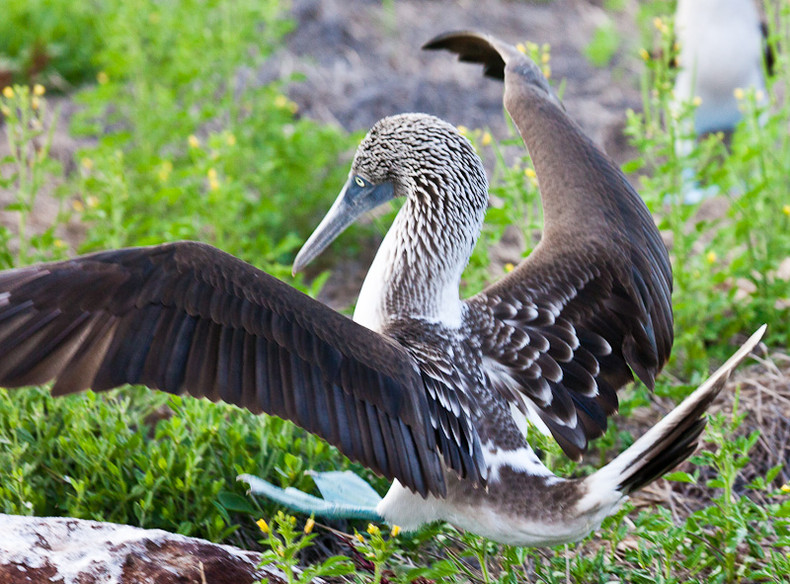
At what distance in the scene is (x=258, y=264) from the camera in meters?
4.94

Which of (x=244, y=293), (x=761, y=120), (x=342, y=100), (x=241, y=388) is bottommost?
(x=241, y=388)

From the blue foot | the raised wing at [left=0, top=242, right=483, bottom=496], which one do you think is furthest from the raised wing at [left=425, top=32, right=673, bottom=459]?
the blue foot

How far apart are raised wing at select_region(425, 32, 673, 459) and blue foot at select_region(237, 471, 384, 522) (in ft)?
1.98

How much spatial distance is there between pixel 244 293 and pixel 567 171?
1509mm

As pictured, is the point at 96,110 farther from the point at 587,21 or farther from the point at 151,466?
the point at 587,21

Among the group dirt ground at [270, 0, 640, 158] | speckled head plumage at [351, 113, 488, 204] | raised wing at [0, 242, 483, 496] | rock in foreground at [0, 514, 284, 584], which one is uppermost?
dirt ground at [270, 0, 640, 158]

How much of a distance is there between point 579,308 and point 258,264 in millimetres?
1859

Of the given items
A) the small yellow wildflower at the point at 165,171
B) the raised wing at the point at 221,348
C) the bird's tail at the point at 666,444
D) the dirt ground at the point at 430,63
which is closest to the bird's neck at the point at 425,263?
the raised wing at the point at 221,348

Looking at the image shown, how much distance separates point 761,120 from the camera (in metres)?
7.34

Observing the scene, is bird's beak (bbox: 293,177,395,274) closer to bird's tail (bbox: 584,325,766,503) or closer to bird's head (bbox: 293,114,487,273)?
bird's head (bbox: 293,114,487,273)

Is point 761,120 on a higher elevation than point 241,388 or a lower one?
higher

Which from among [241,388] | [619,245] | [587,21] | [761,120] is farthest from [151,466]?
[587,21]

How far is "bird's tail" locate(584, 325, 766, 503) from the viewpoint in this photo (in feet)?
9.11

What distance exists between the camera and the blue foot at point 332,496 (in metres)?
3.37
